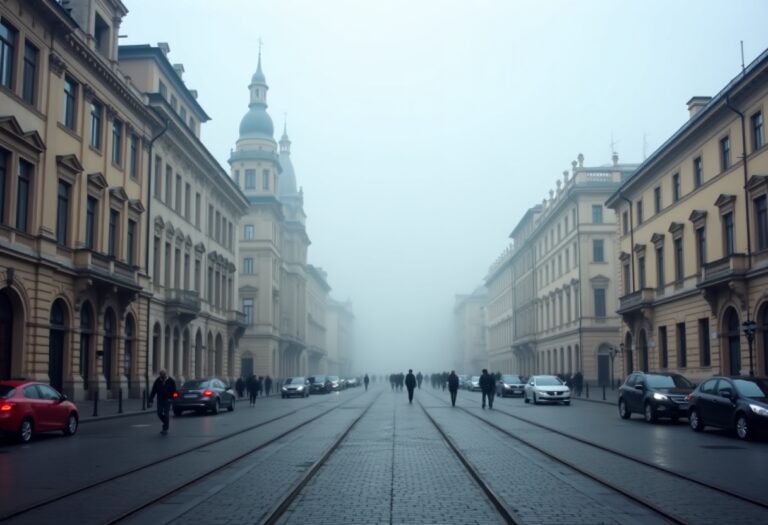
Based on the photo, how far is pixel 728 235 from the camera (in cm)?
3741

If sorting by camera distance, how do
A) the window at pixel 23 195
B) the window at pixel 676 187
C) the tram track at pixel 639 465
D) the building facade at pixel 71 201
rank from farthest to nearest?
the window at pixel 676 187, the window at pixel 23 195, the building facade at pixel 71 201, the tram track at pixel 639 465

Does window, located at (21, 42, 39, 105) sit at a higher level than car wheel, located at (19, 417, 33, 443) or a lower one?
higher

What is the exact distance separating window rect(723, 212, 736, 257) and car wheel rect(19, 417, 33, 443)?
94.0 ft

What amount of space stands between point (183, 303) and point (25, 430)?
95.1 ft

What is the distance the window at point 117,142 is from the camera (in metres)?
39.7

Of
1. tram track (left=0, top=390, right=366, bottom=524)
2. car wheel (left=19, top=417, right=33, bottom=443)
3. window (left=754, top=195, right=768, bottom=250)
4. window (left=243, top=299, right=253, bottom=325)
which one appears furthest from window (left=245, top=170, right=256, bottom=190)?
car wheel (left=19, top=417, right=33, bottom=443)

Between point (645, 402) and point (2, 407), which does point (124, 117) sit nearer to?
point (2, 407)

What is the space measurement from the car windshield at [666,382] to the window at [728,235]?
11376mm

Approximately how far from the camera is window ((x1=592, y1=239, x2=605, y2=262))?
68750 mm

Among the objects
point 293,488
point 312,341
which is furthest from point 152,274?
point 312,341

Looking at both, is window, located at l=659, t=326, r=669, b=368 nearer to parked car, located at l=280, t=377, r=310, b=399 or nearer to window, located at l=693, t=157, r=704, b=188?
window, located at l=693, t=157, r=704, b=188

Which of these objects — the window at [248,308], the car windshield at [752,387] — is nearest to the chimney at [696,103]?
the car windshield at [752,387]

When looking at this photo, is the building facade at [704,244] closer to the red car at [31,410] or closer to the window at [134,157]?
the red car at [31,410]

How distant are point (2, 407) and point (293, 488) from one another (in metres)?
10.0
